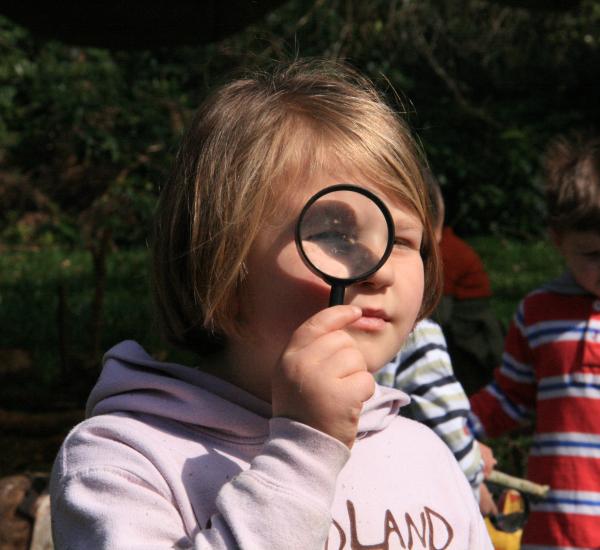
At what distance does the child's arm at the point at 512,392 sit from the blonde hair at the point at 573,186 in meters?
0.32

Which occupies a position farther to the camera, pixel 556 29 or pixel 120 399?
pixel 556 29

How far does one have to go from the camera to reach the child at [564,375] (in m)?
2.94

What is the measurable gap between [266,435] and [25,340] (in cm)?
535

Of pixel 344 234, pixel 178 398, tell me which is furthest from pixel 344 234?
pixel 178 398

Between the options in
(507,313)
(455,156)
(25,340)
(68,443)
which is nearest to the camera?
(68,443)

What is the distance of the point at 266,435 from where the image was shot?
156cm

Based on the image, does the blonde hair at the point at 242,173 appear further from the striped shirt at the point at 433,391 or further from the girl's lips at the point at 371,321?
the striped shirt at the point at 433,391

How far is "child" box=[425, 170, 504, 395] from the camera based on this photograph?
522 cm

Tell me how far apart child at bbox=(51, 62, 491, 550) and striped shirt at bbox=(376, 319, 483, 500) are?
833mm

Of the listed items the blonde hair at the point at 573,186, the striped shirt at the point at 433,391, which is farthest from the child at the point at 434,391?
the blonde hair at the point at 573,186

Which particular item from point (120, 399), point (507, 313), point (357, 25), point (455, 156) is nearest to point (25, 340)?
point (507, 313)

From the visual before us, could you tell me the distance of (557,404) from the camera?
304cm

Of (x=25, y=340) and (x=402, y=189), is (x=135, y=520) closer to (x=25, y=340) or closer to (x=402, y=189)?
(x=402, y=189)

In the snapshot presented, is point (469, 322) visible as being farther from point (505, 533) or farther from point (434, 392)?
point (434, 392)
